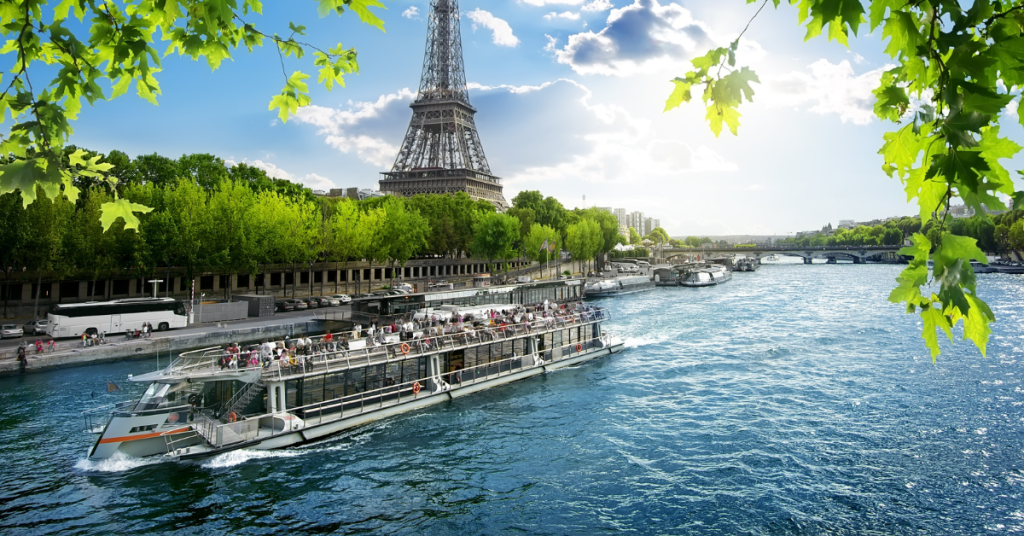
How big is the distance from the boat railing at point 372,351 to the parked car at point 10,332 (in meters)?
18.0

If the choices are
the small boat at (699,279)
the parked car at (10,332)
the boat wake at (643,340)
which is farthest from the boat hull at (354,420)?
the small boat at (699,279)

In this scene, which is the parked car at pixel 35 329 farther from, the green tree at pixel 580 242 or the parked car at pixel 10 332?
the green tree at pixel 580 242

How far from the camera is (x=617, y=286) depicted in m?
78.3

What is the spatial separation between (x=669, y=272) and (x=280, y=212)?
63.1 m

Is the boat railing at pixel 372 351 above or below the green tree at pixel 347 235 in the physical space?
below

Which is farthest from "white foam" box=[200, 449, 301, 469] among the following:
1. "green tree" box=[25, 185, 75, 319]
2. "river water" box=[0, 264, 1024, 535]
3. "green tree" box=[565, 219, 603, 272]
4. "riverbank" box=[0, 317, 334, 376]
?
"green tree" box=[565, 219, 603, 272]

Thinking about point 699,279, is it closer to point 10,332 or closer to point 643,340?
point 643,340

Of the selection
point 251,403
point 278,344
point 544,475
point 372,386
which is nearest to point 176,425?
point 251,403

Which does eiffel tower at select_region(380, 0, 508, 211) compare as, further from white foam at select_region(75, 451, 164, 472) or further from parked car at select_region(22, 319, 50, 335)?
white foam at select_region(75, 451, 164, 472)

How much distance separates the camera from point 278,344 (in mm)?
22141

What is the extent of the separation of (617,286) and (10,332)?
62.1 meters

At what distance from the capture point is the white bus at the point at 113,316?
33.1 metres

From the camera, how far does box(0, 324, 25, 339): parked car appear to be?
32.2 meters

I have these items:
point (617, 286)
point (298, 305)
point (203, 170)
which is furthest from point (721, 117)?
point (617, 286)
